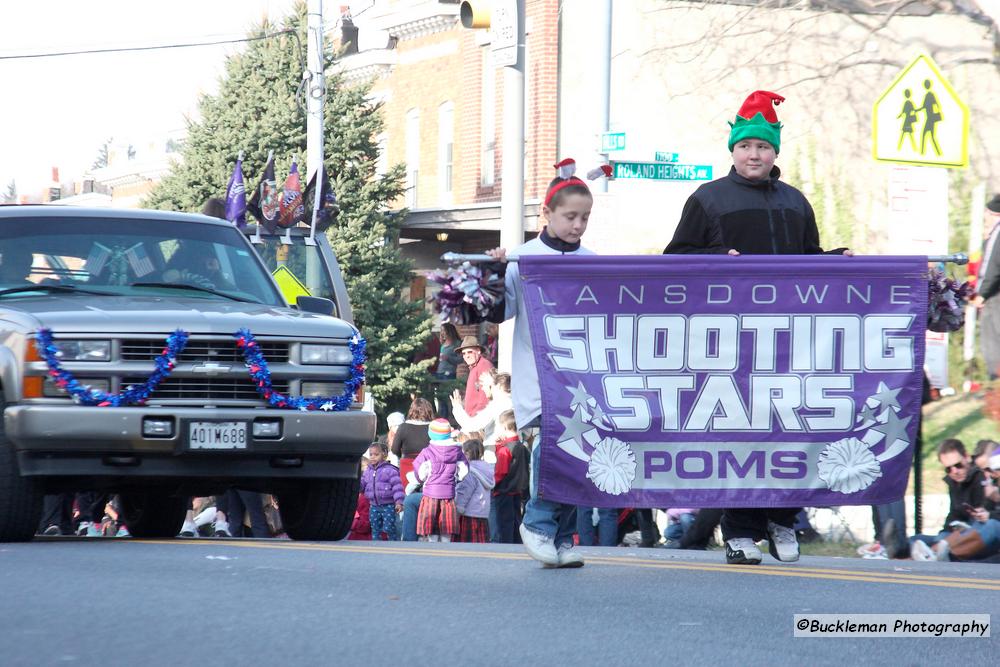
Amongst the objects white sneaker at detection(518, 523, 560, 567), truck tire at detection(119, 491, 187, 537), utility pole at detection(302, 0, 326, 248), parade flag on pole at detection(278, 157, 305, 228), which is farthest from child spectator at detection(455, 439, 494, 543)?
utility pole at detection(302, 0, 326, 248)

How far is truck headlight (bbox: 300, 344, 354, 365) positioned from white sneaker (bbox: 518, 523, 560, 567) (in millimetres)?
2296

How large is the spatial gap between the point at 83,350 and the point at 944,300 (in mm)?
4371

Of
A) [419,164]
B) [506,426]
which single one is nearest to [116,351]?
[506,426]

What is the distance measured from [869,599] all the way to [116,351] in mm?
4309

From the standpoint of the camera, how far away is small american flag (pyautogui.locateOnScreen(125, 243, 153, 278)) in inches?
400

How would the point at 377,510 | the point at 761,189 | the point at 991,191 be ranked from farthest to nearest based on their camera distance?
the point at 991,191, the point at 377,510, the point at 761,189

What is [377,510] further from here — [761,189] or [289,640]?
[289,640]

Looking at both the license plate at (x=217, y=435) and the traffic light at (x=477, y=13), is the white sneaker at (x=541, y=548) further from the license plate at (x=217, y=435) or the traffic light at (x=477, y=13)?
the traffic light at (x=477, y=13)

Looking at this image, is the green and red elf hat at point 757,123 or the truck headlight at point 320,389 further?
the truck headlight at point 320,389

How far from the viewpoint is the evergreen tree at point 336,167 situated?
27.8 meters

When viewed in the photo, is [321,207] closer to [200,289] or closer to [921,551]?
[200,289]

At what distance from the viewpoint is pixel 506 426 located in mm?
14578

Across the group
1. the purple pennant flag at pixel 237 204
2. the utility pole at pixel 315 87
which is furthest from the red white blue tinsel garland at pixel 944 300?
the utility pole at pixel 315 87

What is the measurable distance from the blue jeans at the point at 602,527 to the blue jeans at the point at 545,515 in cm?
598
